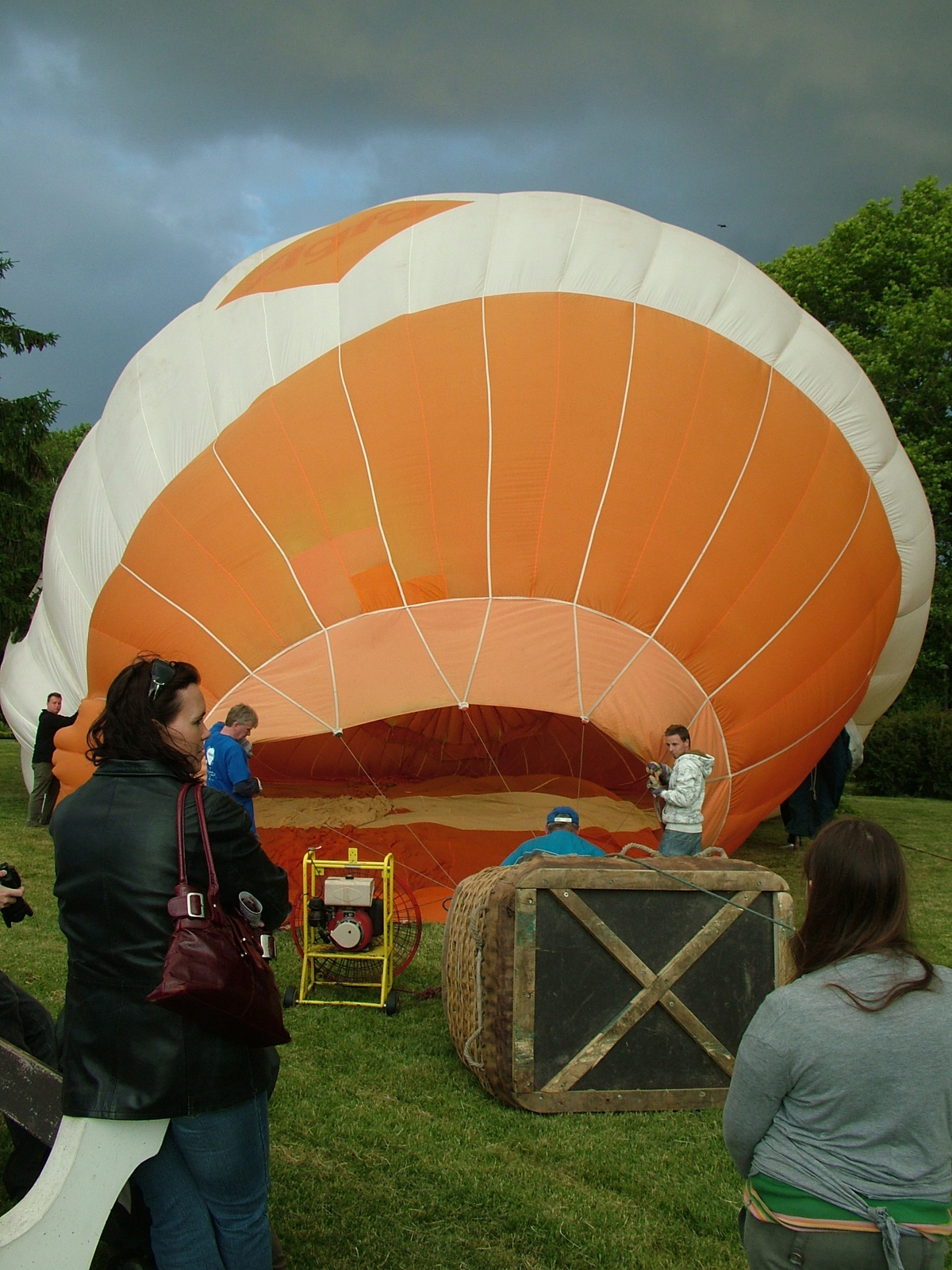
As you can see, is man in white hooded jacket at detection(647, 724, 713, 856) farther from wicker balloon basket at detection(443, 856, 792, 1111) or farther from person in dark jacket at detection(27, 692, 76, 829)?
person in dark jacket at detection(27, 692, 76, 829)

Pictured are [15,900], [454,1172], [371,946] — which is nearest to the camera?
[15,900]

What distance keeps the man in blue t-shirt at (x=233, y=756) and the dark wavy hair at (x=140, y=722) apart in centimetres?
299

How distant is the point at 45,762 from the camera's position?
7977mm

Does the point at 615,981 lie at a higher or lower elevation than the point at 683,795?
lower

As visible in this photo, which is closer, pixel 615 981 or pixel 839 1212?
pixel 839 1212

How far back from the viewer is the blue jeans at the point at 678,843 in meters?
5.46

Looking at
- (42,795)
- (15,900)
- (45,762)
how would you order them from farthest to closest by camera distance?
(42,795)
(45,762)
(15,900)

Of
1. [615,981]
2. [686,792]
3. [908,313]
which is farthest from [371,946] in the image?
[908,313]

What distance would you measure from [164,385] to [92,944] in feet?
18.4

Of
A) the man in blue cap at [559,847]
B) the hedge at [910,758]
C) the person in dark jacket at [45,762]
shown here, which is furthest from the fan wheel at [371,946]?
the hedge at [910,758]

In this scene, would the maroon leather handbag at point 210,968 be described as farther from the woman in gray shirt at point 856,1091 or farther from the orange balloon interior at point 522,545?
the orange balloon interior at point 522,545

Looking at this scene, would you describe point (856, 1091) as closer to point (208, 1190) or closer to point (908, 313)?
point (208, 1190)

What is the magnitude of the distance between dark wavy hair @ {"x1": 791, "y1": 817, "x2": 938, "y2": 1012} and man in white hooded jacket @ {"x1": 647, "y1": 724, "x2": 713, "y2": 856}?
386 centimetres

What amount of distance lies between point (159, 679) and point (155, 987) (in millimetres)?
506
